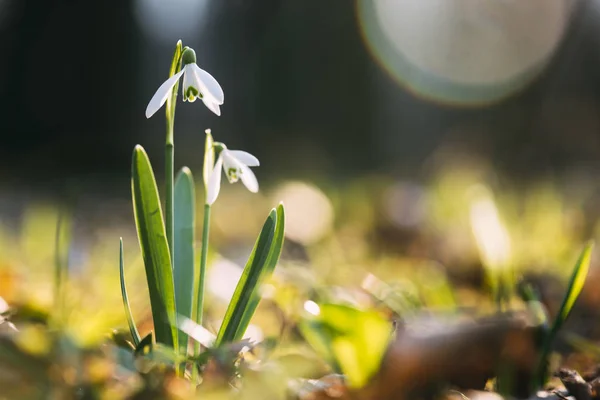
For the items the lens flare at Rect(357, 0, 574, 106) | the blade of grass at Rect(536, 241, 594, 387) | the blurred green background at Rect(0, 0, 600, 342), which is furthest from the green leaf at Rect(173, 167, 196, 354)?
the lens flare at Rect(357, 0, 574, 106)

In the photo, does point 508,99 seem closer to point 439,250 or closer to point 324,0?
point 324,0

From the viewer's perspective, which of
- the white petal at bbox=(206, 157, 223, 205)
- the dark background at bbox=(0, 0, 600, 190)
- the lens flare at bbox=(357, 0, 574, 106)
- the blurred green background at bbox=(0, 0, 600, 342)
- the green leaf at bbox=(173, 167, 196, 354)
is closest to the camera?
the white petal at bbox=(206, 157, 223, 205)

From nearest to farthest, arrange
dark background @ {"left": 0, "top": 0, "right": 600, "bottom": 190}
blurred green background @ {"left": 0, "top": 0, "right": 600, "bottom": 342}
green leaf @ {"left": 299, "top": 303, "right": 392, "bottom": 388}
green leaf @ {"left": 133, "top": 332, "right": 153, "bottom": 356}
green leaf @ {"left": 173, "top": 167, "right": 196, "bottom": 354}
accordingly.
→ 1. green leaf @ {"left": 299, "top": 303, "right": 392, "bottom": 388}
2. green leaf @ {"left": 133, "top": 332, "right": 153, "bottom": 356}
3. green leaf @ {"left": 173, "top": 167, "right": 196, "bottom": 354}
4. blurred green background @ {"left": 0, "top": 0, "right": 600, "bottom": 342}
5. dark background @ {"left": 0, "top": 0, "right": 600, "bottom": 190}

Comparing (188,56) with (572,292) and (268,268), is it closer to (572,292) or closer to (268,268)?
(268,268)

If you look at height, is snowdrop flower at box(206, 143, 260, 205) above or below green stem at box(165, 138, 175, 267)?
above

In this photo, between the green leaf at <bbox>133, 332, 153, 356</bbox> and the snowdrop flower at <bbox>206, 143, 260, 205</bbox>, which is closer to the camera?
the green leaf at <bbox>133, 332, 153, 356</bbox>

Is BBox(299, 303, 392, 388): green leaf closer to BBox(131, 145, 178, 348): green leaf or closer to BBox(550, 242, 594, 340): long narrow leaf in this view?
BBox(131, 145, 178, 348): green leaf
